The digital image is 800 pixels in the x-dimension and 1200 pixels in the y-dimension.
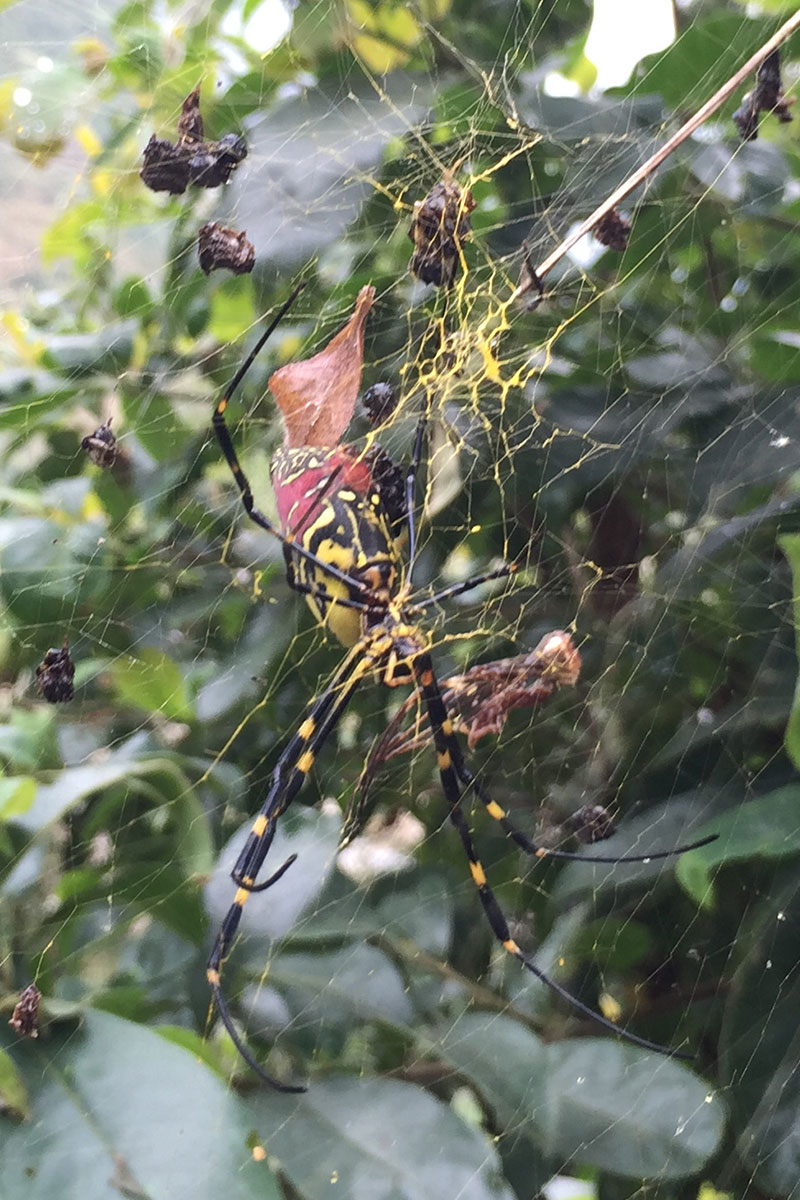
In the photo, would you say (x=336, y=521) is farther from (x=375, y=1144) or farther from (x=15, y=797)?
(x=375, y=1144)

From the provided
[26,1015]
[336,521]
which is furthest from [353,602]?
[26,1015]

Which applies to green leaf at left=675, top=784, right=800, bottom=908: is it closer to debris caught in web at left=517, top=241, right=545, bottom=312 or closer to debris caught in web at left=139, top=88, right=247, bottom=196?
debris caught in web at left=517, top=241, right=545, bottom=312

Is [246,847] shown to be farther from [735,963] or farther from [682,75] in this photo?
[682,75]

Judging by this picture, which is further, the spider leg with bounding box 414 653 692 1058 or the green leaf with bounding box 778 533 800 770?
the spider leg with bounding box 414 653 692 1058

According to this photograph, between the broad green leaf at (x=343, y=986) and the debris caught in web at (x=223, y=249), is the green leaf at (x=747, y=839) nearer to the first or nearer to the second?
the broad green leaf at (x=343, y=986)

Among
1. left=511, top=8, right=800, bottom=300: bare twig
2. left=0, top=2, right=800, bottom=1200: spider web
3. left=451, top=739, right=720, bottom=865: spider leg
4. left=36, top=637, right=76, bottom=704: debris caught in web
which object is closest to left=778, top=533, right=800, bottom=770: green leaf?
left=0, top=2, right=800, bottom=1200: spider web

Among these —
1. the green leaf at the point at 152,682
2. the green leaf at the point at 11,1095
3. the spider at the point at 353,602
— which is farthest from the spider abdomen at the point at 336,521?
the green leaf at the point at 11,1095

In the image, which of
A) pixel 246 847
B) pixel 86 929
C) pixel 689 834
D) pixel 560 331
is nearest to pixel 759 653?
pixel 689 834
